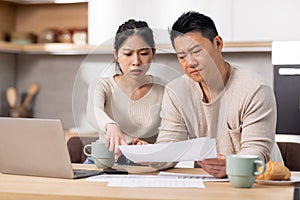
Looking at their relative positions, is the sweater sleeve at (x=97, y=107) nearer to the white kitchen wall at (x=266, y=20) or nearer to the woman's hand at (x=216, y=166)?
the woman's hand at (x=216, y=166)

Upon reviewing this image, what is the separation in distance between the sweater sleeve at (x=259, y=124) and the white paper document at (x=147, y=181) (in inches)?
10.2

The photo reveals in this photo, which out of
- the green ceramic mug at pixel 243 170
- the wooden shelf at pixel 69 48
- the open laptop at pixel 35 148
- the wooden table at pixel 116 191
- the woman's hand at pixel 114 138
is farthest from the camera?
the wooden shelf at pixel 69 48

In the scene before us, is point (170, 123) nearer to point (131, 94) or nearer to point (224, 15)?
point (131, 94)

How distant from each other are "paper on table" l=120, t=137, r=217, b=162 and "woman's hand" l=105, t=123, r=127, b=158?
0.10ft

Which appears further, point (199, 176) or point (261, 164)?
point (199, 176)

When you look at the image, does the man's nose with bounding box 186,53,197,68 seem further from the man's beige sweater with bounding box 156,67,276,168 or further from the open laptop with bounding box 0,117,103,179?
the open laptop with bounding box 0,117,103,179

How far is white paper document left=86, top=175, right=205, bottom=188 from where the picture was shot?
1.56m

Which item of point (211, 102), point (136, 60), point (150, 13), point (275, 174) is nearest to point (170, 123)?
point (211, 102)

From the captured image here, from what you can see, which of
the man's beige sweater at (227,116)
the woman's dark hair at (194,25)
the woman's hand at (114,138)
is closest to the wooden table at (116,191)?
the woman's hand at (114,138)

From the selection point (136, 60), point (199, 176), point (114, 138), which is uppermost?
point (136, 60)

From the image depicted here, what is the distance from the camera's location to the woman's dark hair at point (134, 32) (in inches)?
70.5

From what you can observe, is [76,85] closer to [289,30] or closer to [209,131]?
[209,131]

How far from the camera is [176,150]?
5.54 ft

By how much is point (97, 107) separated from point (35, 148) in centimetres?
26
